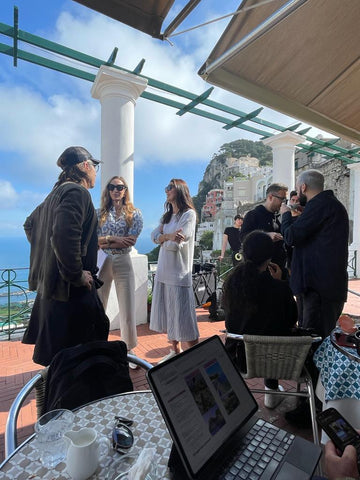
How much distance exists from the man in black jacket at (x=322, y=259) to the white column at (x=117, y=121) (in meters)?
2.48

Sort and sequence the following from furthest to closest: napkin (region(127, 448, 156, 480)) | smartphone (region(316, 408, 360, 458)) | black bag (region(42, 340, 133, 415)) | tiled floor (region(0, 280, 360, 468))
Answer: tiled floor (region(0, 280, 360, 468))
black bag (region(42, 340, 133, 415))
smartphone (region(316, 408, 360, 458))
napkin (region(127, 448, 156, 480))

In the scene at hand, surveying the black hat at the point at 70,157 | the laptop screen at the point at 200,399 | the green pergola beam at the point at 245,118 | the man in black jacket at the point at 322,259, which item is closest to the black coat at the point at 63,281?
the black hat at the point at 70,157

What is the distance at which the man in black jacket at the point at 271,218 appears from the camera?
298 cm

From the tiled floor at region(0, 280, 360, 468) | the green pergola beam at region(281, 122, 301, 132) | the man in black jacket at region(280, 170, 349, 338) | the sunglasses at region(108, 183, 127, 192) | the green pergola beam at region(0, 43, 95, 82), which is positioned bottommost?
the tiled floor at region(0, 280, 360, 468)

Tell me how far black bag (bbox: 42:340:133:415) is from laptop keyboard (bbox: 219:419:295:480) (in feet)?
1.88

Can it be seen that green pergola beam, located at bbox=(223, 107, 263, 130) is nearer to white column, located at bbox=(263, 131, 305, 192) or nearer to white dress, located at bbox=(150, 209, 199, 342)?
white column, located at bbox=(263, 131, 305, 192)

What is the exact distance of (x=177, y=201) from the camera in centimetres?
286

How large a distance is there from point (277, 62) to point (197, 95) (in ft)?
8.77

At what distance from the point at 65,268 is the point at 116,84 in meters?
3.05

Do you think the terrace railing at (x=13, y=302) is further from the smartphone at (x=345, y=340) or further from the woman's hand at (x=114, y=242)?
the smartphone at (x=345, y=340)

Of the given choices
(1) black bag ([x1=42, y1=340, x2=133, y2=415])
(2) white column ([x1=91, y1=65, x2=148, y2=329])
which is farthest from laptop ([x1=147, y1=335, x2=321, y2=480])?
(2) white column ([x1=91, y1=65, x2=148, y2=329])

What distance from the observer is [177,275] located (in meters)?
2.78

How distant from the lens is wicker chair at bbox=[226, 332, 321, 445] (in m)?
1.65

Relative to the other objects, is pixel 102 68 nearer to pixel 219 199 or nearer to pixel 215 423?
pixel 215 423
